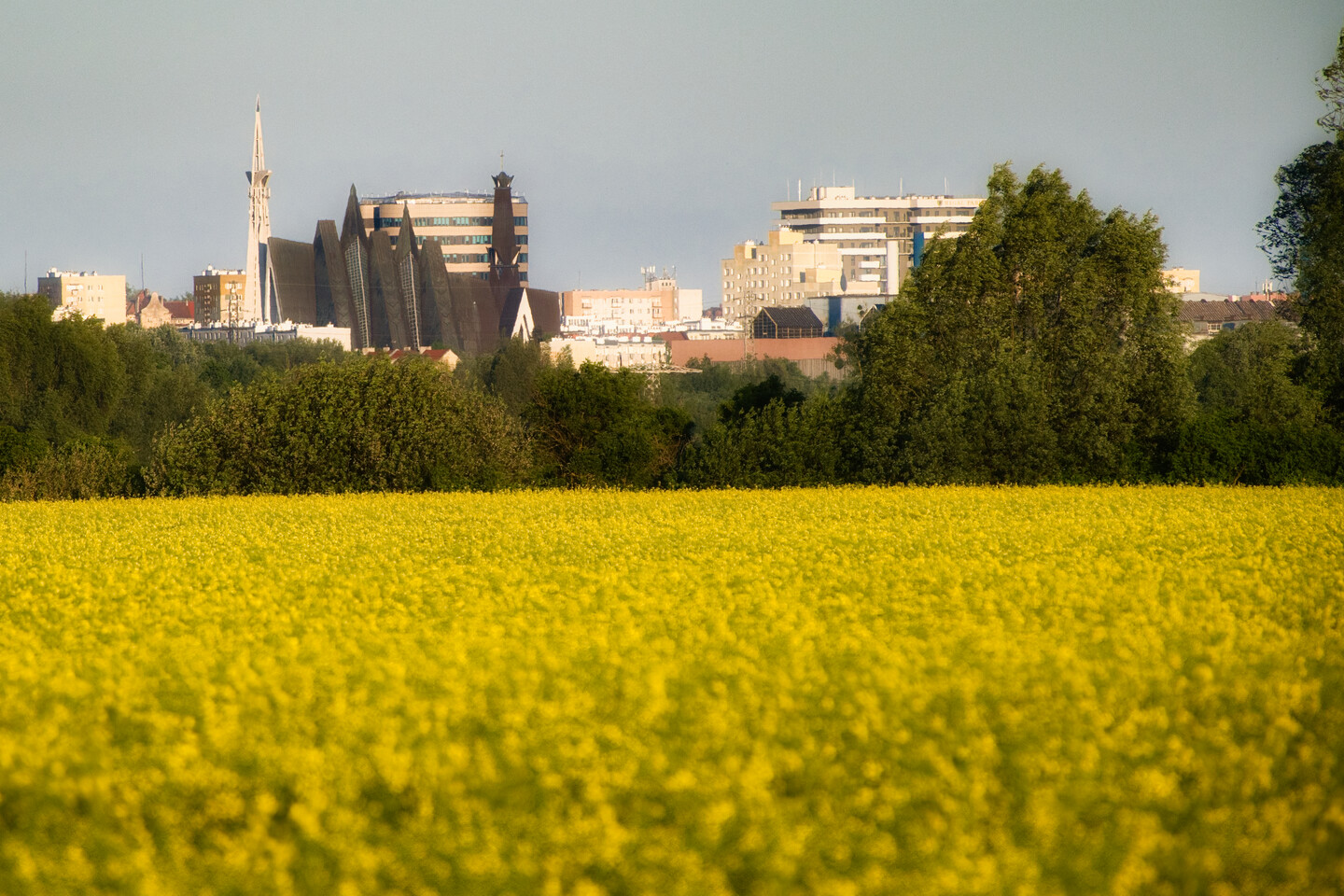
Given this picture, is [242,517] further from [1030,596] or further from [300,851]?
[300,851]

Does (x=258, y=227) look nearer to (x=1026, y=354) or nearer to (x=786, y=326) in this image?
(x=786, y=326)

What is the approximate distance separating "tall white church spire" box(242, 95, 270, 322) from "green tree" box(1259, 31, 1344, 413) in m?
166

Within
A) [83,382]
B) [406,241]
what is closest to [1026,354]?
[83,382]

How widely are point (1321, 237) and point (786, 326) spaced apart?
143 m

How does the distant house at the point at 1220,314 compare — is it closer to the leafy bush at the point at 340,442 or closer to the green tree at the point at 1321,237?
the green tree at the point at 1321,237

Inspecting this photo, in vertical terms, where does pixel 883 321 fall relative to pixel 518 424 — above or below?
above

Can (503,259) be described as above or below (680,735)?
above

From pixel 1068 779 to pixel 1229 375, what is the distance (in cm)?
9194

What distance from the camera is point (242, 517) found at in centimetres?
2623

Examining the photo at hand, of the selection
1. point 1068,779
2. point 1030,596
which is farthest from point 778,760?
point 1030,596

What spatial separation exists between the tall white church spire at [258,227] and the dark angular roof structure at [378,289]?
18.6 meters

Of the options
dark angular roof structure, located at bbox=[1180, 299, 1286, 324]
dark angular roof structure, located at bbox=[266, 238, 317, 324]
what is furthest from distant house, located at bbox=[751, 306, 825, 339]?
dark angular roof structure, located at bbox=[266, 238, 317, 324]

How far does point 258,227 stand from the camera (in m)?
195

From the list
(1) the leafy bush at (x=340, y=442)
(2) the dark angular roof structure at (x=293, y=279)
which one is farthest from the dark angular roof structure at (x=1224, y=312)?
(1) the leafy bush at (x=340, y=442)
